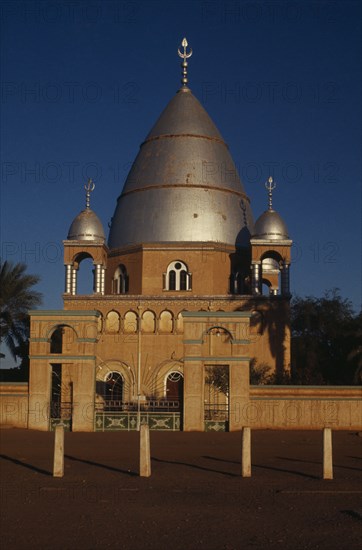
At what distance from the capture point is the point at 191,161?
40.7 metres

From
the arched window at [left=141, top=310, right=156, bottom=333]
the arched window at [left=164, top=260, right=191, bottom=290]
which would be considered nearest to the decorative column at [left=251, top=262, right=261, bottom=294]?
the arched window at [left=164, top=260, right=191, bottom=290]

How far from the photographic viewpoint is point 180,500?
36.1 feet

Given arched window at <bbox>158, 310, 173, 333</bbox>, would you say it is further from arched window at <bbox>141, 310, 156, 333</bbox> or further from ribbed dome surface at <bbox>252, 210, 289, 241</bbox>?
ribbed dome surface at <bbox>252, 210, 289, 241</bbox>

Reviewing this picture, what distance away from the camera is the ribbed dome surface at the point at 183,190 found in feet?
129

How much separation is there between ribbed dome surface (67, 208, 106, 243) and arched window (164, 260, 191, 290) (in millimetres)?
3763

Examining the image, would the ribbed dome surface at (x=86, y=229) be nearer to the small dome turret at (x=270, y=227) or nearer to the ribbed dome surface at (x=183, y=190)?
the ribbed dome surface at (x=183, y=190)

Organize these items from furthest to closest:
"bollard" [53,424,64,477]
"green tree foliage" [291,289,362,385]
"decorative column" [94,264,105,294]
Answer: "decorative column" [94,264,105,294] → "green tree foliage" [291,289,362,385] → "bollard" [53,424,64,477]

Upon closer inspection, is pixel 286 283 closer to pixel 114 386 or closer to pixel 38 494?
pixel 114 386

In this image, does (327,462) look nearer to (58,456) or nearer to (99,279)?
(58,456)

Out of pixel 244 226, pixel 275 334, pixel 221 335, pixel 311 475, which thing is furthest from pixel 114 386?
pixel 311 475

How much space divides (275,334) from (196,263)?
540 centimetres

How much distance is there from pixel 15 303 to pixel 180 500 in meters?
24.4

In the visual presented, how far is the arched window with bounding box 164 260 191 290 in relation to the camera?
39.0 meters

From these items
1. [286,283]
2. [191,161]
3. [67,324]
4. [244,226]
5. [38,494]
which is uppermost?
[191,161]
